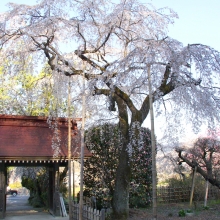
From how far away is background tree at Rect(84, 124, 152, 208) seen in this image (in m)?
12.4

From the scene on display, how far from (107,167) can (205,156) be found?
13.5ft

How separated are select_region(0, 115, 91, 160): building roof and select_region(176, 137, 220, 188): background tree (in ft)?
15.1

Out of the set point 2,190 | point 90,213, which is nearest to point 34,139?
point 2,190

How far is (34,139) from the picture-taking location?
1169 centimetres

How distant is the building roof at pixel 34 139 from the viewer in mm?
10492

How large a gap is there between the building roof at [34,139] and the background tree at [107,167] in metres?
1.06

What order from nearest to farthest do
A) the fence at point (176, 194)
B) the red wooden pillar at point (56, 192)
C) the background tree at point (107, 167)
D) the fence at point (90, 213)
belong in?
1. the fence at point (90, 213)
2. the red wooden pillar at point (56, 192)
3. the background tree at point (107, 167)
4. the fence at point (176, 194)

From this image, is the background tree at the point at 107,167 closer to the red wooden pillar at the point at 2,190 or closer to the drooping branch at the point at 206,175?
the drooping branch at the point at 206,175

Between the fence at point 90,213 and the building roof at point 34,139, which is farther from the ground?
the building roof at point 34,139

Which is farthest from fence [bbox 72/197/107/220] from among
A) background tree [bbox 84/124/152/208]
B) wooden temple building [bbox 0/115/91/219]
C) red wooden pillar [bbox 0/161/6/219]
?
background tree [bbox 84/124/152/208]

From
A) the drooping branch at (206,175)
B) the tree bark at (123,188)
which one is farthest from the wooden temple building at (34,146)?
the drooping branch at (206,175)

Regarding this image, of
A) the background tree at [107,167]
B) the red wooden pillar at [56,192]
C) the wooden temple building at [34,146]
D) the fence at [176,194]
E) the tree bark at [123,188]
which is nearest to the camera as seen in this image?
the tree bark at [123,188]

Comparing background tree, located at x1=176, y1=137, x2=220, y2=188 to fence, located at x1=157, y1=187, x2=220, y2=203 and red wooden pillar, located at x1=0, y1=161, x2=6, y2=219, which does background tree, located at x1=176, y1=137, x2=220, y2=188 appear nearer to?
fence, located at x1=157, y1=187, x2=220, y2=203

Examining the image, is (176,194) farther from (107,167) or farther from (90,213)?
(90,213)
